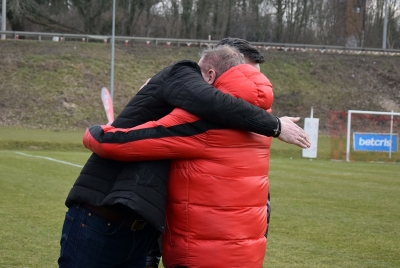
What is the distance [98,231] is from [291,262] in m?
4.13

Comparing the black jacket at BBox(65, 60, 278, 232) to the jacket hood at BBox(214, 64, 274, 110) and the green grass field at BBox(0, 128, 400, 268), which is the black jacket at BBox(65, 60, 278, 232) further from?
the green grass field at BBox(0, 128, 400, 268)

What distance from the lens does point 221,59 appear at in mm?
3652

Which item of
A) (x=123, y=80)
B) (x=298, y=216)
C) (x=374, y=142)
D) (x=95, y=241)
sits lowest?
(x=298, y=216)

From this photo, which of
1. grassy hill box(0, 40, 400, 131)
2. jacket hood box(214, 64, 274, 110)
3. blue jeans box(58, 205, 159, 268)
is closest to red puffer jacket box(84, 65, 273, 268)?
jacket hood box(214, 64, 274, 110)

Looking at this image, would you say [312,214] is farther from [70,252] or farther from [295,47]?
[295,47]

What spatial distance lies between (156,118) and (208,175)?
1.39 ft

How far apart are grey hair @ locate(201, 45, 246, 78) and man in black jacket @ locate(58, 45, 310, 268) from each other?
0.23ft

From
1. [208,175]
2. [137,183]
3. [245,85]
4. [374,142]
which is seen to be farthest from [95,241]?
[374,142]

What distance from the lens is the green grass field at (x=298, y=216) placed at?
25.4ft

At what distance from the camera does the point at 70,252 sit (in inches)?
145

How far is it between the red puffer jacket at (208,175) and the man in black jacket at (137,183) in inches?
2.8

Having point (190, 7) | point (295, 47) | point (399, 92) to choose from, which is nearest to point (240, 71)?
point (399, 92)

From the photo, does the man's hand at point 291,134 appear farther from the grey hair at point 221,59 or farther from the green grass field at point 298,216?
the green grass field at point 298,216

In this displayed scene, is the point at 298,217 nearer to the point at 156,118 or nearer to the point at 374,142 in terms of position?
the point at 156,118
